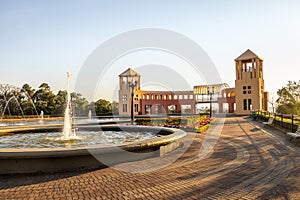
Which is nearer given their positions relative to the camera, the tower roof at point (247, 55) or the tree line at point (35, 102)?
the tower roof at point (247, 55)

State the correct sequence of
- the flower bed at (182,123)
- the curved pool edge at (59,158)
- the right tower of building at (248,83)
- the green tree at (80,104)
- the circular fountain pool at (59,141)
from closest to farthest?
the curved pool edge at (59,158) → the circular fountain pool at (59,141) → the flower bed at (182,123) → the right tower of building at (248,83) → the green tree at (80,104)

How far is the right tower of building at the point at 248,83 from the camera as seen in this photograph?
3712 centimetres

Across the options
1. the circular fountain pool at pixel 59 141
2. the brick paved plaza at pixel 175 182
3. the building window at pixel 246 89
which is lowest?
the brick paved plaza at pixel 175 182

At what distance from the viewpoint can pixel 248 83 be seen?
124ft

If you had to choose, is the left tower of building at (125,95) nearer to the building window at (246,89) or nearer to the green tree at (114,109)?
the green tree at (114,109)

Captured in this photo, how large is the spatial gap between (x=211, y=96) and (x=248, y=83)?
6.40 m

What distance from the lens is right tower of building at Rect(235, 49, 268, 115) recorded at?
37.1m

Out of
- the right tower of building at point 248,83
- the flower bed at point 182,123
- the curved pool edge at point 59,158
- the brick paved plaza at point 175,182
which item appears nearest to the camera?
the brick paved plaza at point 175,182

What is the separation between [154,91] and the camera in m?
48.5

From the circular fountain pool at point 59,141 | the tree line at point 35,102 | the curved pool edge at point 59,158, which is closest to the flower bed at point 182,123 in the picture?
the circular fountain pool at point 59,141

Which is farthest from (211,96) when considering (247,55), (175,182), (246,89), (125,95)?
(175,182)

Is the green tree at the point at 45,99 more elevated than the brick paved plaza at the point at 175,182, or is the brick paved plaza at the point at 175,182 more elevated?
the green tree at the point at 45,99

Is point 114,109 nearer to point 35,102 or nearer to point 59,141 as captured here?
point 35,102

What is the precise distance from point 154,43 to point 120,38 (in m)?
2.29
